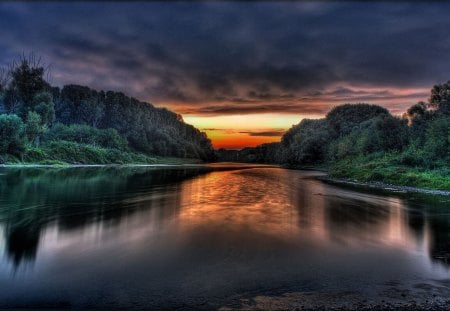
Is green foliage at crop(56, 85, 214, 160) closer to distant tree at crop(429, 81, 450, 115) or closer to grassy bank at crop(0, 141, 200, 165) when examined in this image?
grassy bank at crop(0, 141, 200, 165)

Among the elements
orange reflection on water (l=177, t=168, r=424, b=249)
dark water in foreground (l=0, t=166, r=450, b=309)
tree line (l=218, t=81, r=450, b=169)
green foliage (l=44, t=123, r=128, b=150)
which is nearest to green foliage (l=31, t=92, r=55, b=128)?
green foliage (l=44, t=123, r=128, b=150)

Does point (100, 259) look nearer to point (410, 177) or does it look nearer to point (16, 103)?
point (410, 177)

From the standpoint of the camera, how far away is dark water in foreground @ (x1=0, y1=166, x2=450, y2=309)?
8289mm

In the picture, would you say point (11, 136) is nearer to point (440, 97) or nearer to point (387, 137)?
point (387, 137)

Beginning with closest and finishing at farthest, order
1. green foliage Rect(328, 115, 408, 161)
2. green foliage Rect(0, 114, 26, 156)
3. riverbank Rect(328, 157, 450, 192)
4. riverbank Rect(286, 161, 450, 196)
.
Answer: riverbank Rect(286, 161, 450, 196) → riverbank Rect(328, 157, 450, 192) → green foliage Rect(0, 114, 26, 156) → green foliage Rect(328, 115, 408, 161)

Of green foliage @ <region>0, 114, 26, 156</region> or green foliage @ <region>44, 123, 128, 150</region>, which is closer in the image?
green foliage @ <region>0, 114, 26, 156</region>

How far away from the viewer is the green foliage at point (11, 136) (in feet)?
221

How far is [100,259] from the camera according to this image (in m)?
11.1

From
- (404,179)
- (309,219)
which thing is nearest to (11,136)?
(309,219)

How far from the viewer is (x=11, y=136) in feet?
222

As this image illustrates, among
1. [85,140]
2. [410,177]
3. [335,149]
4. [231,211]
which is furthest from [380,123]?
[85,140]

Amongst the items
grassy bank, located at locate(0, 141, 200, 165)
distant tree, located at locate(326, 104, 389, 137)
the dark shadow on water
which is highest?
distant tree, located at locate(326, 104, 389, 137)

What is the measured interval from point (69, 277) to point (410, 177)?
44119mm

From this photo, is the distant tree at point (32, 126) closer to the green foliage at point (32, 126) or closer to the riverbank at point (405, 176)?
the green foliage at point (32, 126)
